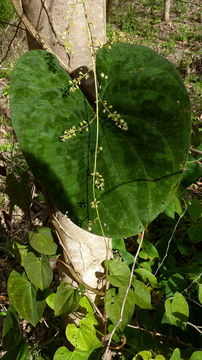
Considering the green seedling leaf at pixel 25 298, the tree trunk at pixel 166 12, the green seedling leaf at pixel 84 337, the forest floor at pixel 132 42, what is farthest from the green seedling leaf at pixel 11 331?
the tree trunk at pixel 166 12

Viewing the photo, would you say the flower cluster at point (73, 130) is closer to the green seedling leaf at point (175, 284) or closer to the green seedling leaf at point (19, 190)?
the green seedling leaf at point (19, 190)

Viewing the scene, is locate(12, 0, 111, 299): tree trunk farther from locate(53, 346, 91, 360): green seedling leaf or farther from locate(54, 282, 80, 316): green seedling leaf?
locate(53, 346, 91, 360): green seedling leaf

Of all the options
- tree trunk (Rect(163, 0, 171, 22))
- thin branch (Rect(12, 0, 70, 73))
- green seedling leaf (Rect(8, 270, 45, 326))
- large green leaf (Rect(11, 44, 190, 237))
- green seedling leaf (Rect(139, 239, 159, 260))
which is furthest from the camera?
tree trunk (Rect(163, 0, 171, 22))

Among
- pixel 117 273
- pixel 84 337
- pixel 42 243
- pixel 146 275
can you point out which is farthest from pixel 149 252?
pixel 42 243

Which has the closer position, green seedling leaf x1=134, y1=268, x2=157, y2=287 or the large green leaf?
the large green leaf

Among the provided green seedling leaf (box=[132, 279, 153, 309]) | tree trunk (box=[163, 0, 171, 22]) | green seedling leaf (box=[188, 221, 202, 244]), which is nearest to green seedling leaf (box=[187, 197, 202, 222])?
green seedling leaf (box=[188, 221, 202, 244])

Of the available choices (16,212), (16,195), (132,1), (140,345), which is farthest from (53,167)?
(132,1)

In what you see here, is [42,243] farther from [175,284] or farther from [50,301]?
[175,284]
